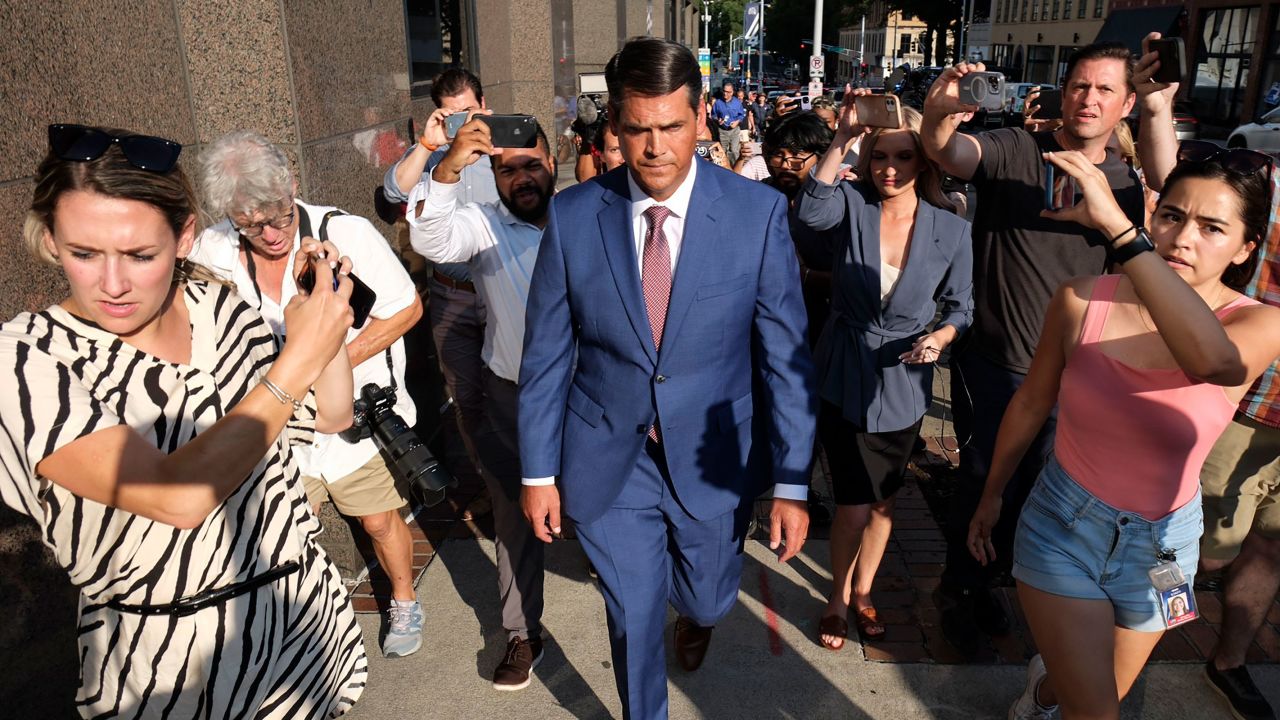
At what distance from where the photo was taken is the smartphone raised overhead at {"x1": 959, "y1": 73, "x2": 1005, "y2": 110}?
3.31 meters

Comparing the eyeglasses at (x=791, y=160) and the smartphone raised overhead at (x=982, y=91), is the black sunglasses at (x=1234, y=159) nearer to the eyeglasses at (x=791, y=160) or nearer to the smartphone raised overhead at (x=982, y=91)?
the smartphone raised overhead at (x=982, y=91)

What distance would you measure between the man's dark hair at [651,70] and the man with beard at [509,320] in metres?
0.91

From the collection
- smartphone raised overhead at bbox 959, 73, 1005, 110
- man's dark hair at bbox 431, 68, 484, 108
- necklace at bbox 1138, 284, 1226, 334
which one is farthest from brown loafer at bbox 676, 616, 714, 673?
man's dark hair at bbox 431, 68, 484, 108

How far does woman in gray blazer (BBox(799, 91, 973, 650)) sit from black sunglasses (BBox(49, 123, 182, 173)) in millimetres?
2347

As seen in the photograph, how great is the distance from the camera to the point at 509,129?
3.50 meters

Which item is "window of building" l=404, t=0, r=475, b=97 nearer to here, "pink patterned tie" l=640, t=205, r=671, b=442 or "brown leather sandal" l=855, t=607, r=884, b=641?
"pink patterned tie" l=640, t=205, r=671, b=442

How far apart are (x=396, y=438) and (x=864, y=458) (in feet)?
6.02

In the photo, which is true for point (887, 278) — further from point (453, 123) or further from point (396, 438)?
point (396, 438)

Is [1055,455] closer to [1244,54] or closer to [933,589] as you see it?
[933,589]

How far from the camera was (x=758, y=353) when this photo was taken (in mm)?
2939

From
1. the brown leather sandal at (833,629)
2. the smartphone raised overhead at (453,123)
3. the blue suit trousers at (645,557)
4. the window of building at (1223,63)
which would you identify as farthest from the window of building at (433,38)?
the window of building at (1223,63)

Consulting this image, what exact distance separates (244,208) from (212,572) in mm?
1425

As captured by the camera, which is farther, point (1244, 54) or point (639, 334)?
point (1244, 54)

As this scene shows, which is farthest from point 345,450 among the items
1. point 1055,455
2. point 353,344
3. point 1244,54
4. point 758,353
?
point 1244,54
